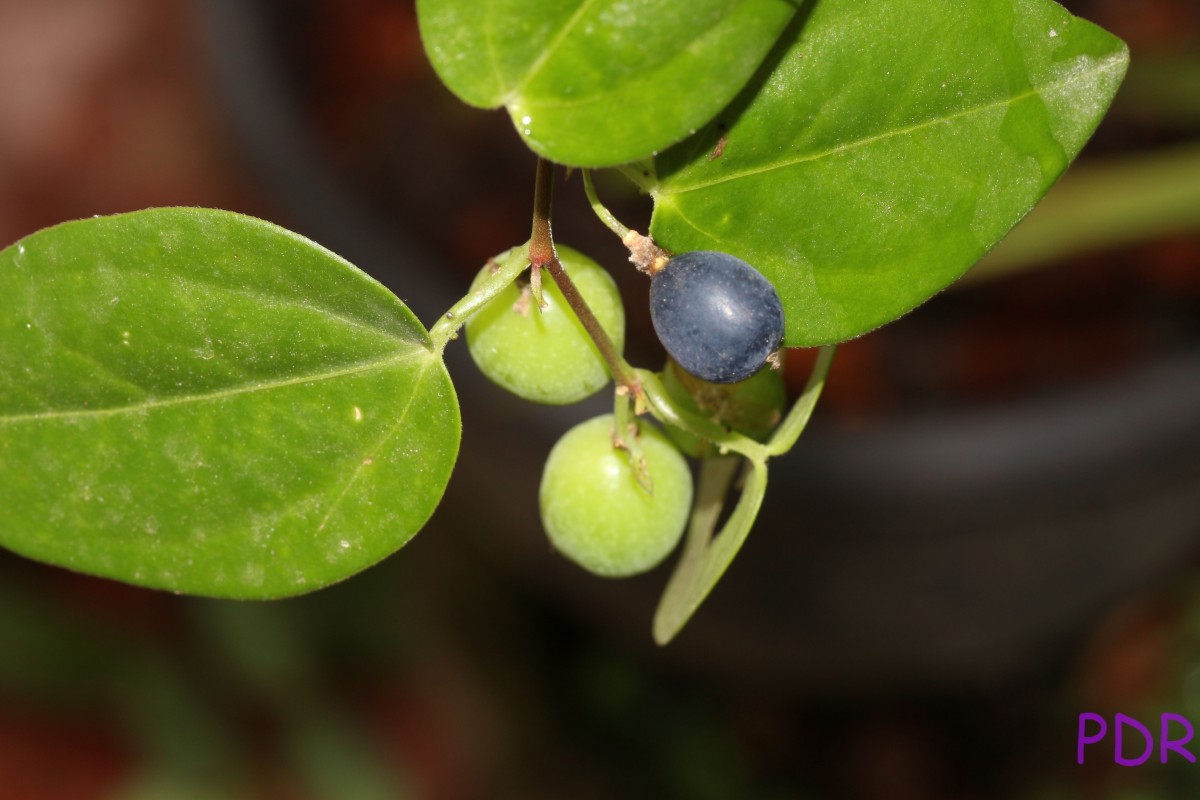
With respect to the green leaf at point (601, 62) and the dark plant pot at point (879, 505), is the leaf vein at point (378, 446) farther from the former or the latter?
the dark plant pot at point (879, 505)

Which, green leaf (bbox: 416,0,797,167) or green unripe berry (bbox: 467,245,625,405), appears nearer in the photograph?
green leaf (bbox: 416,0,797,167)

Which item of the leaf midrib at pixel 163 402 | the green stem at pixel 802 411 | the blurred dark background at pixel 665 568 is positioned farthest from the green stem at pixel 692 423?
the blurred dark background at pixel 665 568

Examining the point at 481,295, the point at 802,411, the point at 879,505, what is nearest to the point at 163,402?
the point at 481,295

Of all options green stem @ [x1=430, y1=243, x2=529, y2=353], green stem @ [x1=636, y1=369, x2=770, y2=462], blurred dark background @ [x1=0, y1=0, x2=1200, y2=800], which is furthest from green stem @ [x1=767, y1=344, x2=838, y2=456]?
blurred dark background @ [x1=0, y1=0, x2=1200, y2=800]

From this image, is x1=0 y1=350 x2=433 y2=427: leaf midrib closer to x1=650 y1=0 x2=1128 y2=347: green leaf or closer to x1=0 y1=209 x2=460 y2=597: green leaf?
x1=0 y1=209 x2=460 y2=597: green leaf

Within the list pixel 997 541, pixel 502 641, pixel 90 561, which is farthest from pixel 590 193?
pixel 502 641
